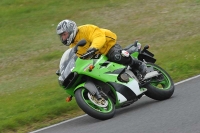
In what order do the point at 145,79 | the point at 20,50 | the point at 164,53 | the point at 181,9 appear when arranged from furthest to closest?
the point at 181,9, the point at 20,50, the point at 164,53, the point at 145,79

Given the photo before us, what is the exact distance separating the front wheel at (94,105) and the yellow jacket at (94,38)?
32.2 inches

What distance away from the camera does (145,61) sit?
992 centimetres

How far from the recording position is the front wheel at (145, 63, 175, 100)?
9.34m

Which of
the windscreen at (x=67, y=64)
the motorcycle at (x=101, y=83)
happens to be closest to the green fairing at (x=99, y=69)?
the motorcycle at (x=101, y=83)

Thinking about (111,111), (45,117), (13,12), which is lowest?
(13,12)

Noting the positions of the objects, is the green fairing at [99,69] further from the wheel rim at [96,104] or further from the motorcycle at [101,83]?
the wheel rim at [96,104]

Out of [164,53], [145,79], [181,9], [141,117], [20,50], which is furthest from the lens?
[181,9]

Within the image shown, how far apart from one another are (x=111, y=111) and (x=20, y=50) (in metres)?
10.1

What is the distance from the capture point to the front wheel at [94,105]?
27.3ft

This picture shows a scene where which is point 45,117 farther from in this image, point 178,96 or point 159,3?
point 159,3

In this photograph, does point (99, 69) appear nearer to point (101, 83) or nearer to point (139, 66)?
point (101, 83)

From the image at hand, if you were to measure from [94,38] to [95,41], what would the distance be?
0.43 ft

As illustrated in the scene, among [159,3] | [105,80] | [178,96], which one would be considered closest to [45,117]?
[105,80]

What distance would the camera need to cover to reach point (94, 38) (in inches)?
354
